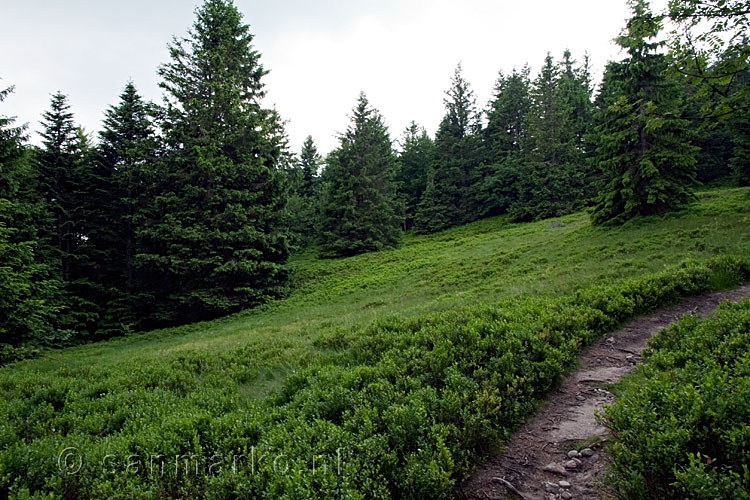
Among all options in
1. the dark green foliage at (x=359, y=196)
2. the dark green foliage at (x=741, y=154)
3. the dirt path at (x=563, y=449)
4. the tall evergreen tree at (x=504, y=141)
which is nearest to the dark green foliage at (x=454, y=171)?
the tall evergreen tree at (x=504, y=141)

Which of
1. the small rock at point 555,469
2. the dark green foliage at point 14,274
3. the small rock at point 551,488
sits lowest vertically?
the small rock at point 551,488

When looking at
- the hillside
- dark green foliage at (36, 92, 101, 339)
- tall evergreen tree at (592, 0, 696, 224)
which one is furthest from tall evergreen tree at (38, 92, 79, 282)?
tall evergreen tree at (592, 0, 696, 224)

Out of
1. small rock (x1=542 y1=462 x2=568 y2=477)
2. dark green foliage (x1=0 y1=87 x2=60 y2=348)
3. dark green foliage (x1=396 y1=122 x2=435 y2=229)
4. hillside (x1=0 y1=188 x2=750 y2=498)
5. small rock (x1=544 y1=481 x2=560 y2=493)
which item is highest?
→ dark green foliage (x1=396 y1=122 x2=435 y2=229)

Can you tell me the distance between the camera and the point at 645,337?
6.83 metres

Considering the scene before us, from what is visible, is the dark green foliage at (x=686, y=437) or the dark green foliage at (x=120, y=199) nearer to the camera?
the dark green foliage at (x=686, y=437)

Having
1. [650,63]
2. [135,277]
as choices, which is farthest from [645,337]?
[135,277]

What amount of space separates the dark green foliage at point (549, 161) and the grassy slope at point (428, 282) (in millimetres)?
9936

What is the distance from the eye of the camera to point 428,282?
19.0m

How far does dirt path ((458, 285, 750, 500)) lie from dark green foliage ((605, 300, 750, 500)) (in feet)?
1.11

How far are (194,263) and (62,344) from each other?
299 inches

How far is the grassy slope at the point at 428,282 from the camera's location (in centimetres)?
1065

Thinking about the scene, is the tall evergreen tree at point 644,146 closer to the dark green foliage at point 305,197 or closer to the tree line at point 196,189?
the tree line at point 196,189

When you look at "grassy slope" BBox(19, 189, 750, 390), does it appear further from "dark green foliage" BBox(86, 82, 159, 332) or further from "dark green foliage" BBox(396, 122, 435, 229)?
"dark green foliage" BBox(396, 122, 435, 229)

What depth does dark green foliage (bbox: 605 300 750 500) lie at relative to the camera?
2.67 m
